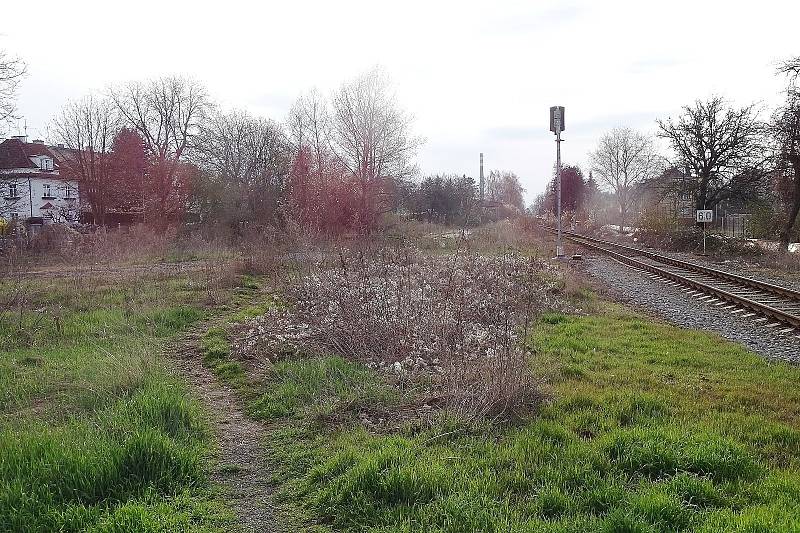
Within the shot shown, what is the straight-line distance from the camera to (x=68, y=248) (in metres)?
26.0

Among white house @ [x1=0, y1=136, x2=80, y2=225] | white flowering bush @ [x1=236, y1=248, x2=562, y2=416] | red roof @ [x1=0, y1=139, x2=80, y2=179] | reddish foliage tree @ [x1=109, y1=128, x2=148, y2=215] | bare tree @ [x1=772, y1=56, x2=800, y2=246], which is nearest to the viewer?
white flowering bush @ [x1=236, y1=248, x2=562, y2=416]

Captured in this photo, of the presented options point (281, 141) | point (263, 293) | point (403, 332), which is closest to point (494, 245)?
point (263, 293)

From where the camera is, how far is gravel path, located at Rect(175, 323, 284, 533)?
4.36 meters

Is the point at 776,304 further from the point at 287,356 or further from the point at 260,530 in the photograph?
the point at 260,530

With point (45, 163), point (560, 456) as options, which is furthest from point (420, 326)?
point (45, 163)

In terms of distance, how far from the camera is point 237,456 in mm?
5414

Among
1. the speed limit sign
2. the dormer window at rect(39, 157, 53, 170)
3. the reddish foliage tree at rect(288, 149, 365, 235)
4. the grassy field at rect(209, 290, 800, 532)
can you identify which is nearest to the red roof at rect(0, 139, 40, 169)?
the dormer window at rect(39, 157, 53, 170)

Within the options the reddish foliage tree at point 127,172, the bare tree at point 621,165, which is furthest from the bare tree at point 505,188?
the reddish foliage tree at point 127,172

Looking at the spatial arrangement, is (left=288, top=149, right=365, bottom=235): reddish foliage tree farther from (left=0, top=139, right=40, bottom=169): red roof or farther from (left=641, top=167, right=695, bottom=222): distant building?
(left=0, top=139, right=40, bottom=169): red roof

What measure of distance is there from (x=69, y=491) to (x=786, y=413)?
21.8 ft

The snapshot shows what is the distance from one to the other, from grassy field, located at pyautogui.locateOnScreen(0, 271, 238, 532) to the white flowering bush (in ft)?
6.64

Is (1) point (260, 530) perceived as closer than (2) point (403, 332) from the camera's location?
Yes

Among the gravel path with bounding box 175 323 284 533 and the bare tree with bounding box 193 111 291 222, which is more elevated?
the bare tree with bounding box 193 111 291 222

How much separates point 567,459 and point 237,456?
2966 mm
